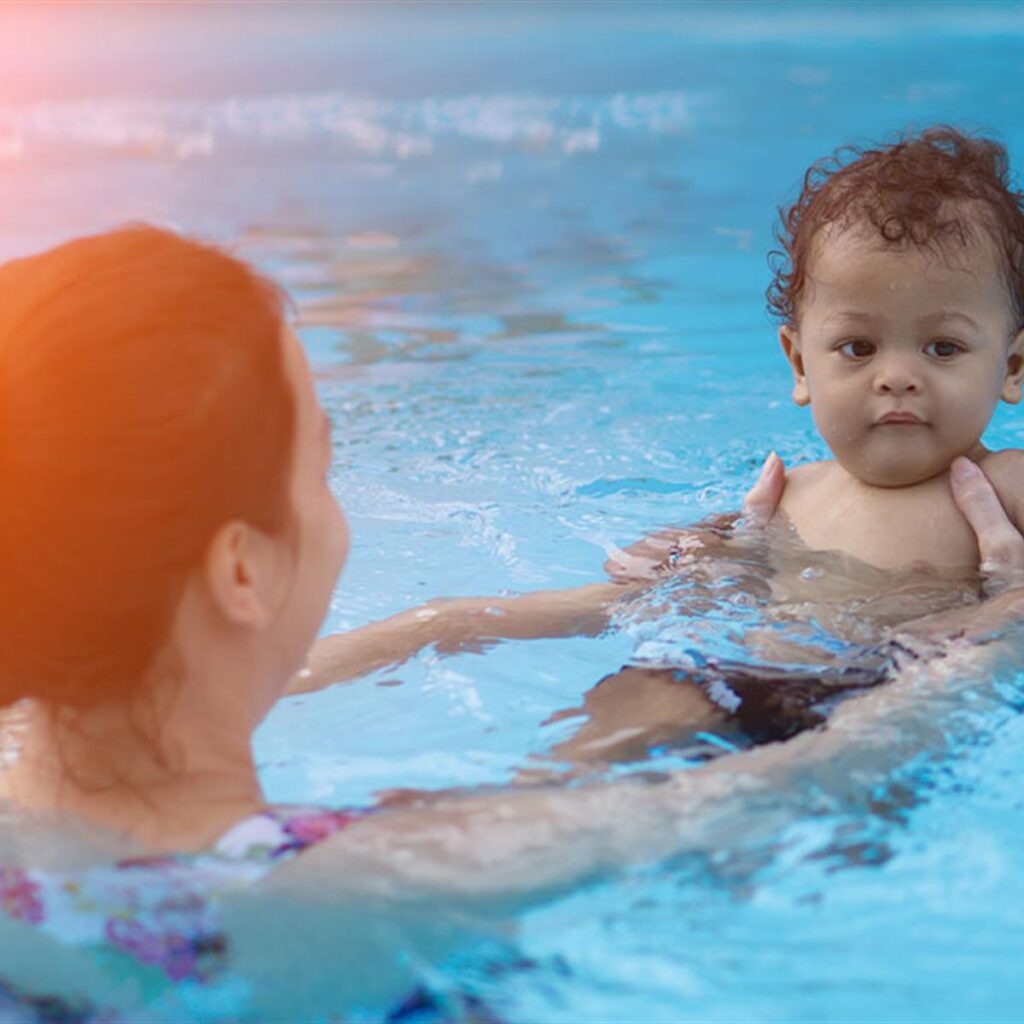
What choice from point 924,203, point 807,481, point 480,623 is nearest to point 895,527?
point 807,481

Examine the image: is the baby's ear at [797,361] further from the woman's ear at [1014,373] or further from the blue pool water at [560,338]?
the blue pool water at [560,338]

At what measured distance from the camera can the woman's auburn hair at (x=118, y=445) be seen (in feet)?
4.58

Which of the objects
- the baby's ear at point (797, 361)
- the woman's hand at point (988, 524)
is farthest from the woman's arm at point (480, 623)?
the woman's hand at point (988, 524)

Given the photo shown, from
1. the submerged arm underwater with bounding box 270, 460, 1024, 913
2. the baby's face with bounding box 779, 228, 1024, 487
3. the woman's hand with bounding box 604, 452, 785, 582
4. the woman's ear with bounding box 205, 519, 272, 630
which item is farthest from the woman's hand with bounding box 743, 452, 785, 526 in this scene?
the woman's ear with bounding box 205, 519, 272, 630

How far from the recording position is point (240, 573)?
1493 mm

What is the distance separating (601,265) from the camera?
6.83m

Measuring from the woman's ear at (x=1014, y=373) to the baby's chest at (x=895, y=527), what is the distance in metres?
0.19

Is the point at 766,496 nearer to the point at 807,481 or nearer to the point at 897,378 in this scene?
the point at 807,481

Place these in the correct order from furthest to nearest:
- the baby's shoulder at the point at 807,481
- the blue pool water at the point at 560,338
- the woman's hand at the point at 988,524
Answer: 1. the baby's shoulder at the point at 807,481
2. the woman's hand at the point at 988,524
3. the blue pool water at the point at 560,338

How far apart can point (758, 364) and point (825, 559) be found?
259 centimetres

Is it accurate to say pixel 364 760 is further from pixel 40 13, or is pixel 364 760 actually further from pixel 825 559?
pixel 40 13

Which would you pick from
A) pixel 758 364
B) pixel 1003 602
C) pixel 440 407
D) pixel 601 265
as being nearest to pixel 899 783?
pixel 1003 602

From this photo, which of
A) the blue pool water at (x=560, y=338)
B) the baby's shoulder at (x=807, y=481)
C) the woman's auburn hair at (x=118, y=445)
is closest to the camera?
the woman's auburn hair at (x=118, y=445)

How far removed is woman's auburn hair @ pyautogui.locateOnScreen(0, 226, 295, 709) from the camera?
1396mm
